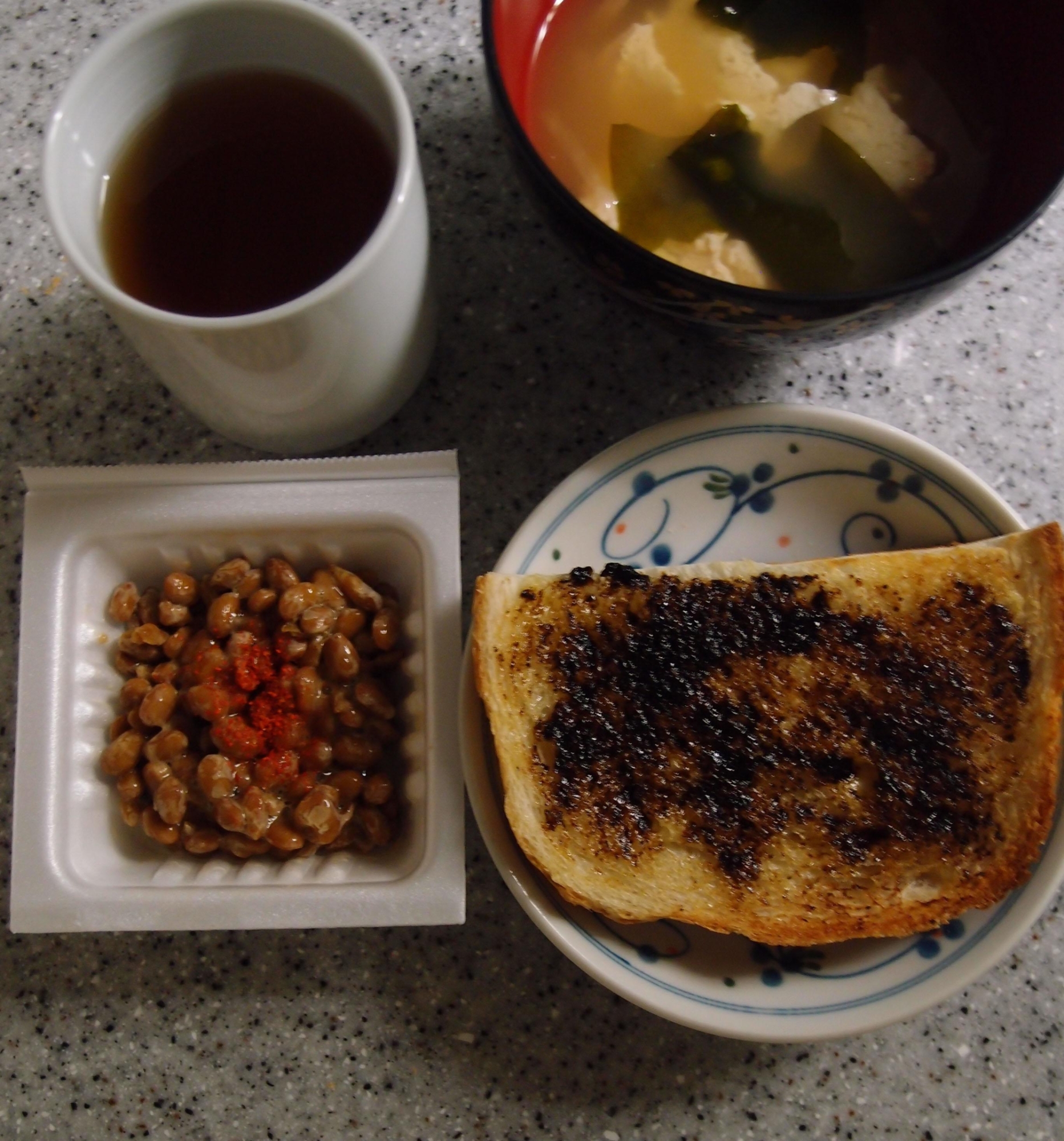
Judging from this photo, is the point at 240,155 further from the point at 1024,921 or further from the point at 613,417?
the point at 1024,921

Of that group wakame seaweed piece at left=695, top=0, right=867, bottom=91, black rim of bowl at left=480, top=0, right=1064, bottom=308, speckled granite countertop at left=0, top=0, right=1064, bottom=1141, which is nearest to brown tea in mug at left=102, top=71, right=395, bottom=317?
black rim of bowl at left=480, top=0, right=1064, bottom=308

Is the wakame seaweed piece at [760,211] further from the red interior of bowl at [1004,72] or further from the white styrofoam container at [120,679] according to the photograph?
the white styrofoam container at [120,679]

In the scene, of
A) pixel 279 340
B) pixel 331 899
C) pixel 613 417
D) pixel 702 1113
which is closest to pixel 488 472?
pixel 613 417

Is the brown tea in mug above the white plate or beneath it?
above

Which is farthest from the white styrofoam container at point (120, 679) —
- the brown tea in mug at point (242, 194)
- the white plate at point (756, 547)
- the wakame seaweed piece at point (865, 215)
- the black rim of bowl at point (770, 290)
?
the wakame seaweed piece at point (865, 215)

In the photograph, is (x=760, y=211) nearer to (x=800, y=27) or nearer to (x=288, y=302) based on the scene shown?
(x=800, y=27)

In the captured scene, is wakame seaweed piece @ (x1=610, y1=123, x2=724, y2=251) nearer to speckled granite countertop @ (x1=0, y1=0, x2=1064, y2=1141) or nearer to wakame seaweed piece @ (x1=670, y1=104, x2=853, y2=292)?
wakame seaweed piece @ (x1=670, y1=104, x2=853, y2=292)
